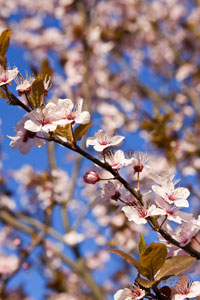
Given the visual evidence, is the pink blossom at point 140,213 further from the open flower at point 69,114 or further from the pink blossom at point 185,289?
the open flower at point 69,114

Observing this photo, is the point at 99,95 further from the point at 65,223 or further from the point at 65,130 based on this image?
the point at 65,130

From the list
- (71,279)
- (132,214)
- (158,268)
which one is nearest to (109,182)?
(132,214)

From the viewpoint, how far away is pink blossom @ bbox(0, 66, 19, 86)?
103 cm

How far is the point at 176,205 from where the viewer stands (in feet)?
3.42

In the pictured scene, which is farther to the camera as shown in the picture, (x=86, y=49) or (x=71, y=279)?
(x=71, y=279)

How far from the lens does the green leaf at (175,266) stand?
0.90m

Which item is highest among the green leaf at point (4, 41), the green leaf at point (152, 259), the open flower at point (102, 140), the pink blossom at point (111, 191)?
the green leaf at point (4, 41)

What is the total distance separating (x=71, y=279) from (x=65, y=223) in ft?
8.51

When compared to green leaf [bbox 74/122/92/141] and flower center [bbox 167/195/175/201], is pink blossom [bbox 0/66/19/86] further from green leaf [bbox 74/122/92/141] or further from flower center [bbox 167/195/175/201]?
flower center [bbox 167/195/175/201]

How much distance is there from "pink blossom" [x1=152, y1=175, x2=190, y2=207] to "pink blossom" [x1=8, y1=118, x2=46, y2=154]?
0.42 metres

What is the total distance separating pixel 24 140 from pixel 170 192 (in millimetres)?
532

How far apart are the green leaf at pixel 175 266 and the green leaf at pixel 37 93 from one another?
625 mm

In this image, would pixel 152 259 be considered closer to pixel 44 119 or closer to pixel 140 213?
pixel 140 213

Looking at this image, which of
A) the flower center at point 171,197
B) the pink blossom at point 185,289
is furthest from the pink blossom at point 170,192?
the pink blossom at point 185,289
